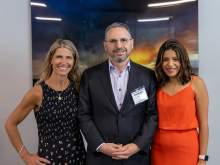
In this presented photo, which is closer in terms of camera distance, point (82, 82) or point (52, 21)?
point (82, 82)

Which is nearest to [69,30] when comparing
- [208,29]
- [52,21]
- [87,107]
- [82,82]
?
[52,21]

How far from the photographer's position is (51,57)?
206cm

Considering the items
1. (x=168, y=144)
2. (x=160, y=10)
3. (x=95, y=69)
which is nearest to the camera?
(x=168, y=144)

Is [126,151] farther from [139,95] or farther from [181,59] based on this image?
[181,59]

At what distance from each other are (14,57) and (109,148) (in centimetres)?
137

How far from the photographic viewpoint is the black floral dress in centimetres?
199

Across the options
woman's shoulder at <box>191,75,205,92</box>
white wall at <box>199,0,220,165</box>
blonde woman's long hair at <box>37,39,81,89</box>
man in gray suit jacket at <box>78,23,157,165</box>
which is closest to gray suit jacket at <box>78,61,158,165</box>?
man in gray suit jacket at <box>78,23,157,165</box>

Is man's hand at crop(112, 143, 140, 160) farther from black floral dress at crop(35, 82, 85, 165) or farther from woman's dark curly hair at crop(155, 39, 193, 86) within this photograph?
woman's dark curly hair at crop(155, 39, 193, 86)

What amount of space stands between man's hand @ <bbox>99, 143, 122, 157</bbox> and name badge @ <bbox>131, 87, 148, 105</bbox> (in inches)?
12.9

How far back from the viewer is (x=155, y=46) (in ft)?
8.51

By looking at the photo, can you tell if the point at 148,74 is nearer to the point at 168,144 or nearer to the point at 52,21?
the point at 168,144

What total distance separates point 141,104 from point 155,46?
806mm

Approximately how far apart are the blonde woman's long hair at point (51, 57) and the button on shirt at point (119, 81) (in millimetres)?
282

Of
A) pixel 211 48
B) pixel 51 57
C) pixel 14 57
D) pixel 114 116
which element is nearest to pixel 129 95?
pixel 114 116
